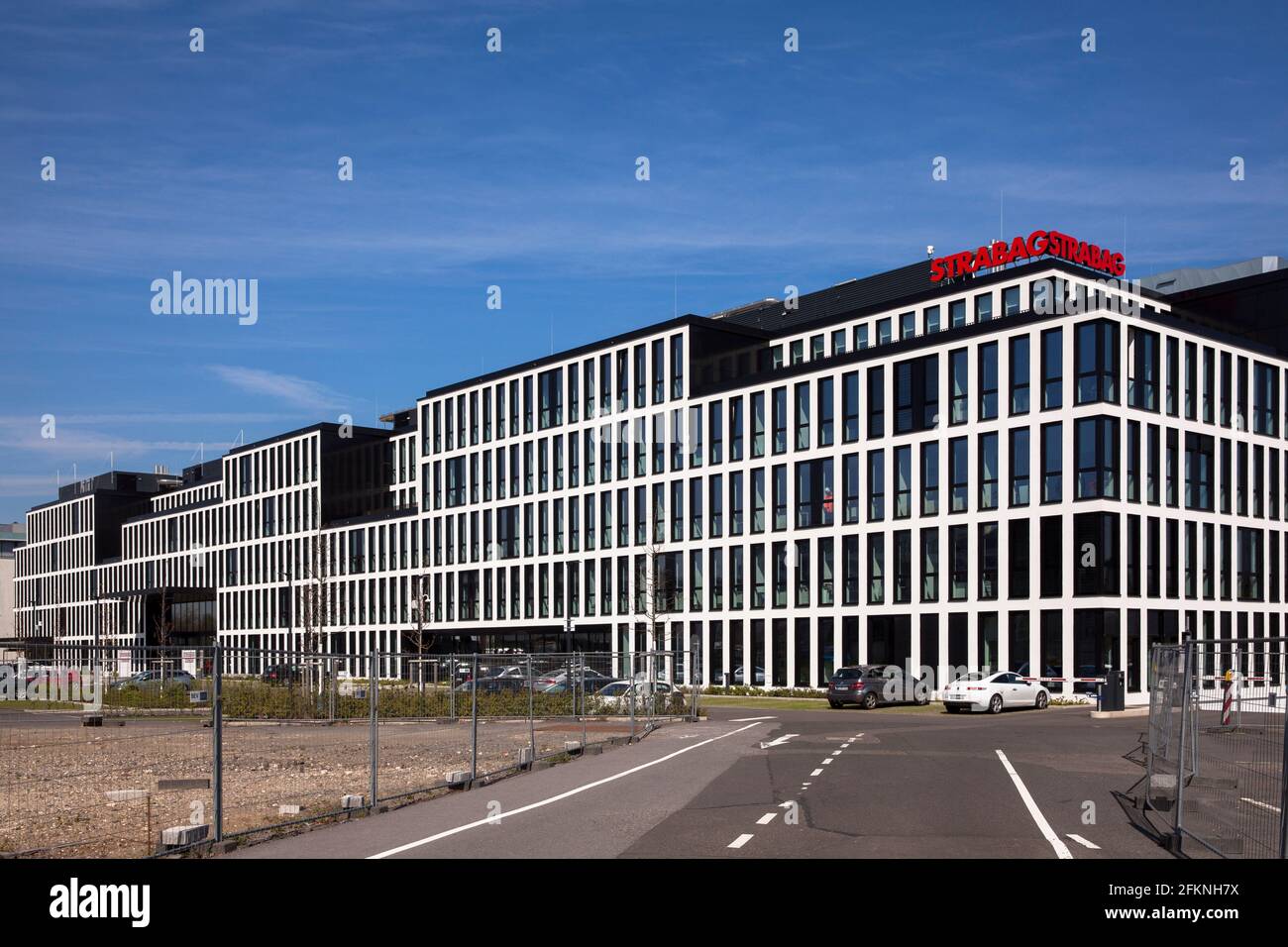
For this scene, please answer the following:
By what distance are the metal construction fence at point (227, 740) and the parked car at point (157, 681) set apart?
0.02 metres

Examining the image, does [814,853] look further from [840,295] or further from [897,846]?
[840,295]

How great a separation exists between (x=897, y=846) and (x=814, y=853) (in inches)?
37.9

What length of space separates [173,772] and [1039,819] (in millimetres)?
9370

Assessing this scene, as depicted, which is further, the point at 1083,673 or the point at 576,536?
the point at 576,536

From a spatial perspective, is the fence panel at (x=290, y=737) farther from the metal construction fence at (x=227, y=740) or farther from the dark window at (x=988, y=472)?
the dark window at (x=988, y=472)

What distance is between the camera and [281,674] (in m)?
16.9

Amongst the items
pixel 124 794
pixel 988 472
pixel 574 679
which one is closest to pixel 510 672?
pixel 574 679

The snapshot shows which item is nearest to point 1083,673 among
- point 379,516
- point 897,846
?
point 897,846

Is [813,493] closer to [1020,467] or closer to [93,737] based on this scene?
[1020,467]

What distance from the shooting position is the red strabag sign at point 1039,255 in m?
58.6

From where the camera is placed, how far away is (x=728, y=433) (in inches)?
2768

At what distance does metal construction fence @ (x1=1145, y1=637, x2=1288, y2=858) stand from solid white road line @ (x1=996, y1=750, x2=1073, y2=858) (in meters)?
1.02

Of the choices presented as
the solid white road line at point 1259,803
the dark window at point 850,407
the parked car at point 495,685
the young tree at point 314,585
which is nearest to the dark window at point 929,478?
the dark window at point 850,407

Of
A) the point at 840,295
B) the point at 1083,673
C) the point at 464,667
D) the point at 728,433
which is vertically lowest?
the point at 1083,673
